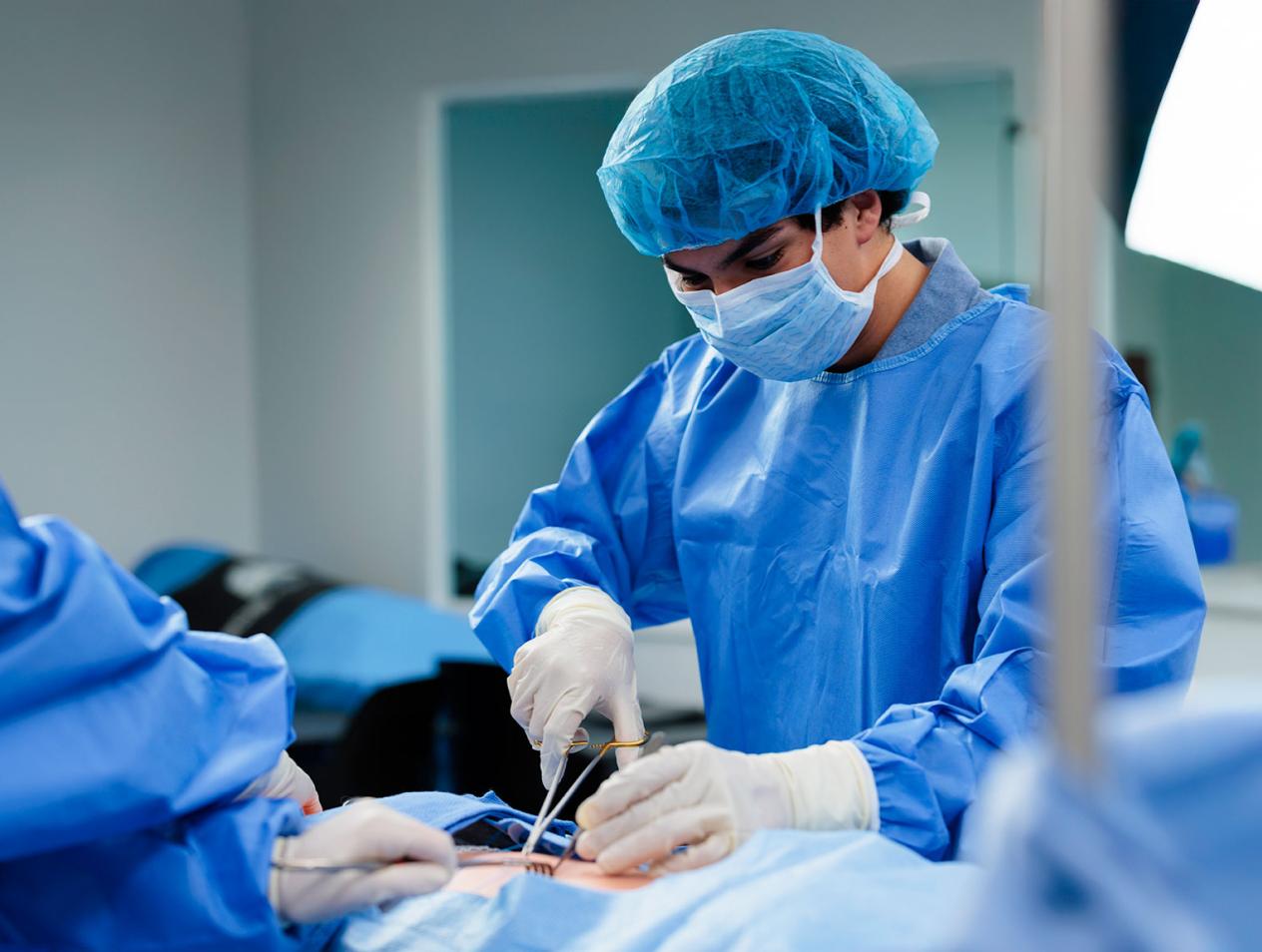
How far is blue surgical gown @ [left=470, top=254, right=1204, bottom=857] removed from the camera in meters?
1.17

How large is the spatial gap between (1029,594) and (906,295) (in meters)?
0.45

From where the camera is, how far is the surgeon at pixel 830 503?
115 centimetres

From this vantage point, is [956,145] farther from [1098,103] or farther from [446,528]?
[1098,103]

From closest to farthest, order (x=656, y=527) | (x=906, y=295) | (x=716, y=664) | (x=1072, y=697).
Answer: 1. (x=1072, y=697)
2. (x=906, y=295)
3. (x=716, y=664)
4. (x=656, y=527)

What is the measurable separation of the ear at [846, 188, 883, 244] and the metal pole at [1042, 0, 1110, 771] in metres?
0.94

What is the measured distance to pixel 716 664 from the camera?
1.60 m

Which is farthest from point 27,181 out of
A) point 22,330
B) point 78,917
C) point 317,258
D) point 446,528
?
point 78,917

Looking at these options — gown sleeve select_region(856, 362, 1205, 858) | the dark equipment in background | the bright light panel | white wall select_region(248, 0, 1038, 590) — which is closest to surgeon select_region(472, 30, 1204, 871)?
gown sleeve select_region(856, 362, 1205, 858)

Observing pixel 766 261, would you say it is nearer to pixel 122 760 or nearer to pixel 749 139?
pixel 749 139

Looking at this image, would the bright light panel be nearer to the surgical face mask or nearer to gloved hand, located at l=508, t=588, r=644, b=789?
the surgical face mask

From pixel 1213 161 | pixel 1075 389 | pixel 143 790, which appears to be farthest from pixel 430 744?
pixel 1075 389

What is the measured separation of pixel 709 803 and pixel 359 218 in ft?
11.4

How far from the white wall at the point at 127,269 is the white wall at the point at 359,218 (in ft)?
0.41

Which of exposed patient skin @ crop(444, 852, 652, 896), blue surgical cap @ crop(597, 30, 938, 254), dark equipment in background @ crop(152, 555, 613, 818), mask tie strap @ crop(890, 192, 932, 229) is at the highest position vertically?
blue surgical cap @ crop(597, 30, 938, 254)
